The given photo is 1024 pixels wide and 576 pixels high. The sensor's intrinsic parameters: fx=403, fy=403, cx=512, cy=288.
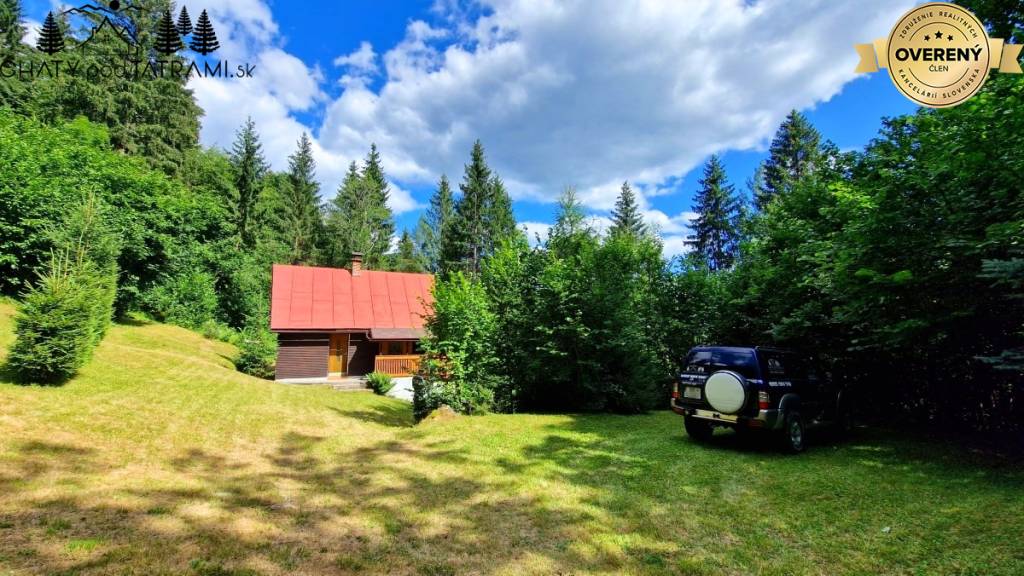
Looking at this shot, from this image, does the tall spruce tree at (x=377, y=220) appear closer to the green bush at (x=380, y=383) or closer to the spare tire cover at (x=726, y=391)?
the green bush at (x=380, y=383)

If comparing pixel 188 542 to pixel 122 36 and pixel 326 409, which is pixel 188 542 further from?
pixel 122 36

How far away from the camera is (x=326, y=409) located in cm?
1186

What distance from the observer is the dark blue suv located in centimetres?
662

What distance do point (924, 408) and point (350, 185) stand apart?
39461mm

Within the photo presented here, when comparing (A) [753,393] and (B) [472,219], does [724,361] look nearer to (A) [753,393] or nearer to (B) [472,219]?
(A) [753,393]

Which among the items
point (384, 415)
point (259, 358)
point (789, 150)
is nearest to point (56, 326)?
point (384, 415)

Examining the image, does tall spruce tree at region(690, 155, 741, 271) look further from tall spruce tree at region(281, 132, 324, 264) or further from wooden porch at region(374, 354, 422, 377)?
tall spruce tree at region(281, 132, 324, 264)

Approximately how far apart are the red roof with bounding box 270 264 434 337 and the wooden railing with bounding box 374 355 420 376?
1449 mm

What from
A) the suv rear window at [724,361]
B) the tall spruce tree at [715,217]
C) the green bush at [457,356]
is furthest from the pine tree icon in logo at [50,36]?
the tall spruce tree at [715,217]

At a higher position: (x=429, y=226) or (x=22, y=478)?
(x=429, y=226)

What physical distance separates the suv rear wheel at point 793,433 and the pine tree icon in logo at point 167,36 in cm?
3559

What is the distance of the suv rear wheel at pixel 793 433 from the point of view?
691 centimetres

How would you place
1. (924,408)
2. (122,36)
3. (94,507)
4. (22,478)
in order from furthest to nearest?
(122,36) < (924,408) < (22,478) < (94,507)

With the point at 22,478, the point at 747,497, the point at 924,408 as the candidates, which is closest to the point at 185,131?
the point at 22,478
